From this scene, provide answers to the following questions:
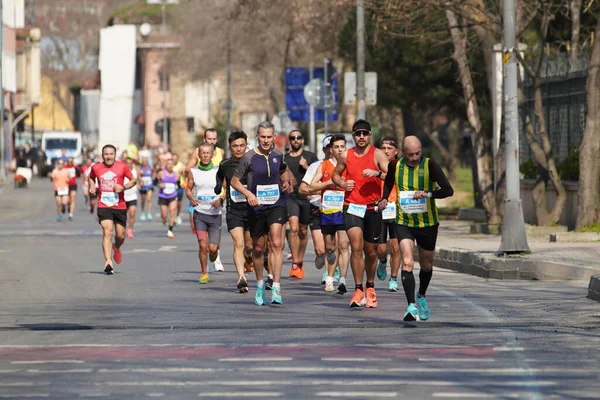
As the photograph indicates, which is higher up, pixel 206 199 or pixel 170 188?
pixel 206 199

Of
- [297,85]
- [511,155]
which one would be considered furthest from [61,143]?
[511,155]

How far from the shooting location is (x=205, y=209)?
18.7 meters

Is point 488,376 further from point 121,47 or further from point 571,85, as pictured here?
point 121,47

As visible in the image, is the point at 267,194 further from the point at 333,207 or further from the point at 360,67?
the point at 360,67

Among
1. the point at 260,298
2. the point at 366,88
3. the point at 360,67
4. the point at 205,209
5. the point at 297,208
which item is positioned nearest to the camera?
the point at 260,298

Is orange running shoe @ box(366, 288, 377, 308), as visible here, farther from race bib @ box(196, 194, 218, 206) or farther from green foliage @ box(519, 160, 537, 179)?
green foliage @ box(519, 160, 537, 179)

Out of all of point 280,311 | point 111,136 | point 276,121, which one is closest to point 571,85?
point 280,311

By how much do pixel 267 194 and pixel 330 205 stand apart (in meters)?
1.30

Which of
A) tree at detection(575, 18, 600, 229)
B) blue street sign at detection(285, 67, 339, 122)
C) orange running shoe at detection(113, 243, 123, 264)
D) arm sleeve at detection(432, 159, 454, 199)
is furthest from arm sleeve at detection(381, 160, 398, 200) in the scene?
blue street sign at detection(285, 67, 339, 122)

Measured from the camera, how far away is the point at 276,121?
45469 millimetres

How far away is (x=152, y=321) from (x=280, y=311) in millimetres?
1453

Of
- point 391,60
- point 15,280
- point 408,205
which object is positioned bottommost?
point 15,280

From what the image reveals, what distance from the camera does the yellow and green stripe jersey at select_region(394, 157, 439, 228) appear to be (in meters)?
13.7

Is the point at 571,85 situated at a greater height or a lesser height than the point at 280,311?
greater
